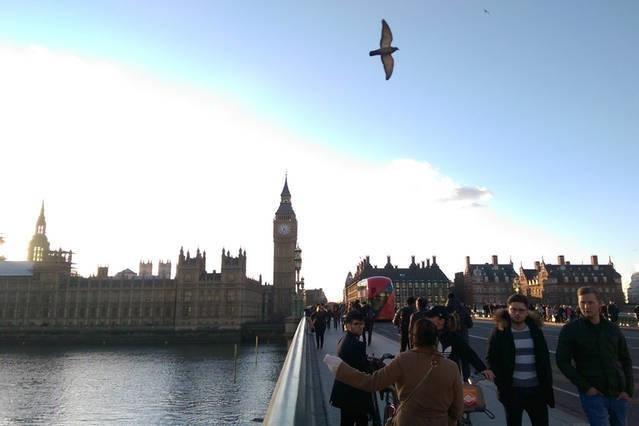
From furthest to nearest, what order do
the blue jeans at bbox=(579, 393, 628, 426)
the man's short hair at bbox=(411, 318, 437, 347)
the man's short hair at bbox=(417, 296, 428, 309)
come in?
the man's short hair at bbox=(417, 296, 428, 309) < the blue jeans at bbox=(579, 393, 628, 426) < the man's short hair at bbox=(411, 318, 437, 347)

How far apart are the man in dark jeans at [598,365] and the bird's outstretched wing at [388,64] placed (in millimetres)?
5777

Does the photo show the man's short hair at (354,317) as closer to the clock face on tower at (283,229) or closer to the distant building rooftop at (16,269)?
the clock face on tower at (283,229)

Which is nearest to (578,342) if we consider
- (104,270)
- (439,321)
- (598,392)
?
(598,392)

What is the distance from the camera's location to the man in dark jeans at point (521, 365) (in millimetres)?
5332

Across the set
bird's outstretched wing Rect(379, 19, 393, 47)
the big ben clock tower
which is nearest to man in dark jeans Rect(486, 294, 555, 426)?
bird's outstretched wing Rect(379, 19, 393, 47)

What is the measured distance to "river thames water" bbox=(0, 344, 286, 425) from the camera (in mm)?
36625

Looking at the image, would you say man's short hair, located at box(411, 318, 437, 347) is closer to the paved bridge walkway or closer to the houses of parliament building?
the paved bridge walkway

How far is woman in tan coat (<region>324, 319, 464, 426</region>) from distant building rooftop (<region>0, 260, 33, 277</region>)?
128 metres

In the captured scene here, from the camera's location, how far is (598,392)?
16.6ft

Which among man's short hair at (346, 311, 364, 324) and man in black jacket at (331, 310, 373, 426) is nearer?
man in black jacket at (331, 310, 373, 426)

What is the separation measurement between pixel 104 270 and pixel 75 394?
3135 inches

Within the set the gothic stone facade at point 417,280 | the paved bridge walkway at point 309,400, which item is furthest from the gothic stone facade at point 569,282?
the paved bridge walkway at point 309,400

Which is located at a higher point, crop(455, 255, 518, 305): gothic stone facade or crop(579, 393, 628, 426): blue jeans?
crop(455, 255, 518, 305): gothic stone facade

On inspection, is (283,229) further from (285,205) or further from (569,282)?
(569,282)
